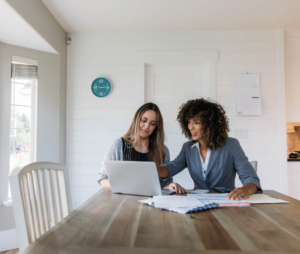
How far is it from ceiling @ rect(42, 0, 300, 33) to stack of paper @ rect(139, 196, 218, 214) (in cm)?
210

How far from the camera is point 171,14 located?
9.88ft

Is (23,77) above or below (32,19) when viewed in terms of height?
below

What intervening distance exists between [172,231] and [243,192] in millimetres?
701

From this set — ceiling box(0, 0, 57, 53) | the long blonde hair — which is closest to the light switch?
the long blonde hair

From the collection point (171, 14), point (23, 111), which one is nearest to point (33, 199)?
point (23, 111)

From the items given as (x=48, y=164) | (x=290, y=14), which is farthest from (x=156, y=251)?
(x=290, y=14)

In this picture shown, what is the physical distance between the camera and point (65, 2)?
276cm

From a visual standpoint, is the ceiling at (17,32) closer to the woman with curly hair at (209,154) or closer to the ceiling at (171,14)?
the ceiling at (171,14)

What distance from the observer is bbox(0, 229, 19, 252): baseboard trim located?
2.81m

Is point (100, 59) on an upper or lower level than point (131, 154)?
upper

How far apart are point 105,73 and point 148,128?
147 cm

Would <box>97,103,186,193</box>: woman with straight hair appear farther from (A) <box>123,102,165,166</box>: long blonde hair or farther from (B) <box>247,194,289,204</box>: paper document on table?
(B) <box>247,194,289,204</box>: paper document on table

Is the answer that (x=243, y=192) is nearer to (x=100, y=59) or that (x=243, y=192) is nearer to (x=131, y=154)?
(x=131, y=154)

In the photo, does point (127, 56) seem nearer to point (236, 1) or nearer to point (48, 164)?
point (236, 1)
